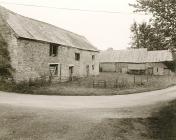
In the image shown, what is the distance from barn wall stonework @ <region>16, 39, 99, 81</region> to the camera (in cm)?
2341

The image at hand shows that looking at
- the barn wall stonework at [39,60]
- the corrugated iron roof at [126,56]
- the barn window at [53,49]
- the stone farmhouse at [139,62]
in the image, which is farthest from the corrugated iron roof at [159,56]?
the barn window at [53,49]

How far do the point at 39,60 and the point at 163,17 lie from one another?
546 inches

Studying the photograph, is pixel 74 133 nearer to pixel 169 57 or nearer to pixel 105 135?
pixel 105 135

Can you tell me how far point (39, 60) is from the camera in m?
25.6

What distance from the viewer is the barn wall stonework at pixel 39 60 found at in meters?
23.4

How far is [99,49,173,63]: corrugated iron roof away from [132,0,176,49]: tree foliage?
3690 centimetres

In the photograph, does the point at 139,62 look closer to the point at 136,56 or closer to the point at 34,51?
the point at 136,56

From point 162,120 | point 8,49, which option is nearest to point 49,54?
point 8,49

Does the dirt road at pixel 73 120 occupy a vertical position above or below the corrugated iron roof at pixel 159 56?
below

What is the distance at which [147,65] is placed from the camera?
52.8 m

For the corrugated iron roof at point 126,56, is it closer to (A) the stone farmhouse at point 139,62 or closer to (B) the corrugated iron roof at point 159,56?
(A) the stone farmhouse at point 139,62

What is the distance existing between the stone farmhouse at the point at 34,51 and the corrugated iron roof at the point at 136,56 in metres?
22.6

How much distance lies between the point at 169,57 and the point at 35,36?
113 feet

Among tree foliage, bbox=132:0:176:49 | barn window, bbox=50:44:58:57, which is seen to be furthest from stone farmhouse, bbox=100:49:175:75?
tree foliage, bbox=132:0:176:49
